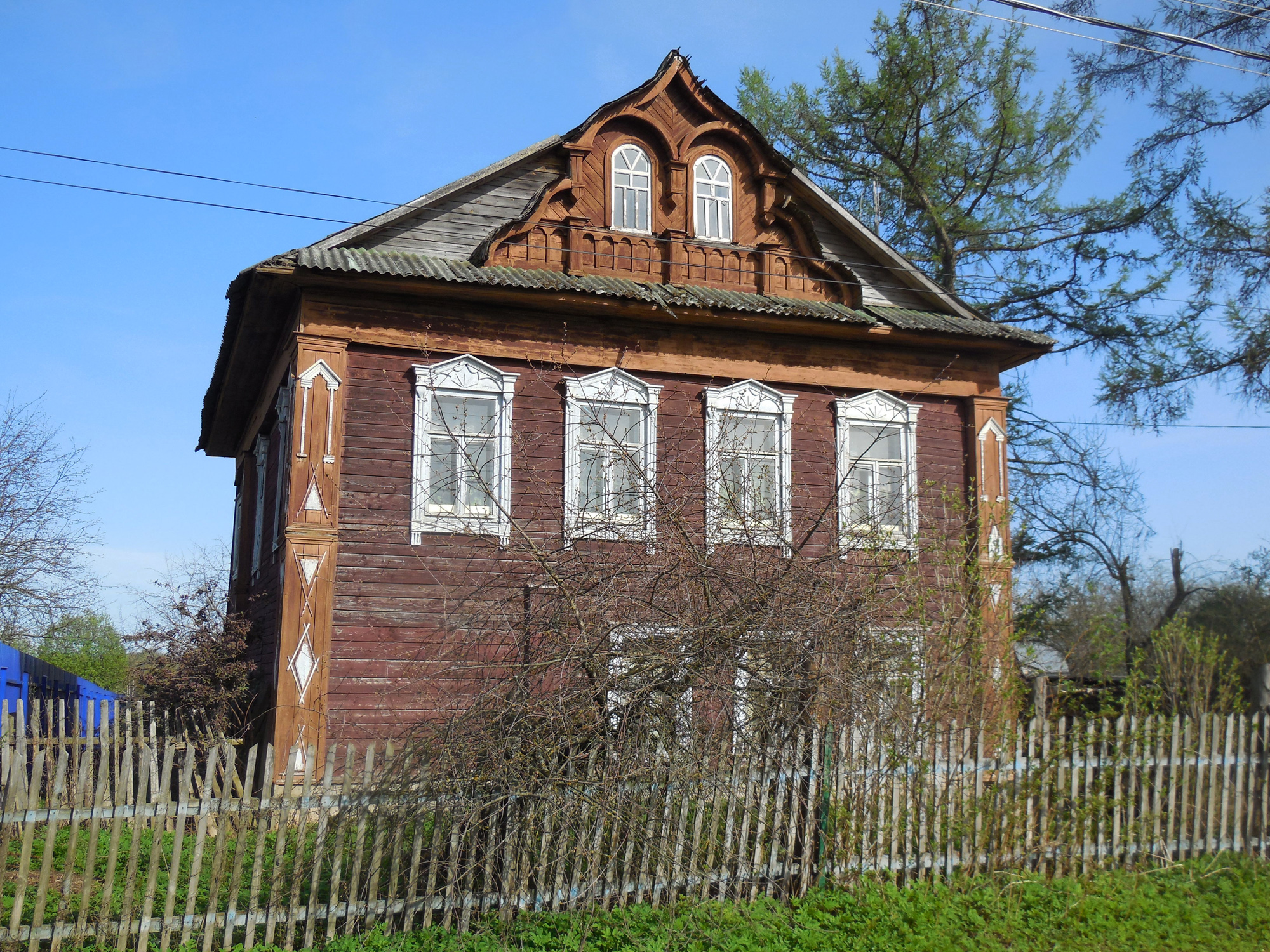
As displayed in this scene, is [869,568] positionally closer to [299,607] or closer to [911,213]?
[299,607]

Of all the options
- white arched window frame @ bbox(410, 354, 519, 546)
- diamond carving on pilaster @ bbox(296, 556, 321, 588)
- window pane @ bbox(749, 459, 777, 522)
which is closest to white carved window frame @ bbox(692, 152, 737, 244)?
white arched window frame @ bbox(410, 354, 519, 546)

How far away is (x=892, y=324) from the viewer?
13242 millimetres

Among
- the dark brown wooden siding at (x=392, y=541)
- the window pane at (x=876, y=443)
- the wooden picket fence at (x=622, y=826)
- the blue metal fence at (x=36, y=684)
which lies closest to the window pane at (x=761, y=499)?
the wooden picket fence at (x=622, y=826)

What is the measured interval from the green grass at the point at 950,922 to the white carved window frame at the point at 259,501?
9.01 meters

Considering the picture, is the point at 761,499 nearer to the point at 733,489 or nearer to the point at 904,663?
the point at 733,489

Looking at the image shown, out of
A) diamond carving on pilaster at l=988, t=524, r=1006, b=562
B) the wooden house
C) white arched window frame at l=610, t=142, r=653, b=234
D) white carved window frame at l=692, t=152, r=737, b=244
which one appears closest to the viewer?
diamond carving on pilaster at l=988, t=524, r=1006, b=562

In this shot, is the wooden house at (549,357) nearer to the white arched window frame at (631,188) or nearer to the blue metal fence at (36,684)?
the white arched window frame at (631,188)

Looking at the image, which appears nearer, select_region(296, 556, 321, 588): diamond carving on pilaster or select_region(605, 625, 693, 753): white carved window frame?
select_region(605, 625, 693, 753): white carved window frame

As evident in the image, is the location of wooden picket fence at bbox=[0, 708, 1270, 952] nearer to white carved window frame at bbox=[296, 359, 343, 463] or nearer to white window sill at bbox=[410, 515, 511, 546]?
white window sill at bbox=[410, 515, 511, 546]

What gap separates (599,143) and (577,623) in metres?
8.88

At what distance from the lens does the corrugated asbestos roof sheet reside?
452 inches

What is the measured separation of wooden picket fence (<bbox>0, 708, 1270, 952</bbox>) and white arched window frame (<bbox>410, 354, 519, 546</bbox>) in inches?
160

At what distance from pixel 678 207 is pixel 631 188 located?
65cm

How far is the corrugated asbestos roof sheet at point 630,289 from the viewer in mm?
11484
